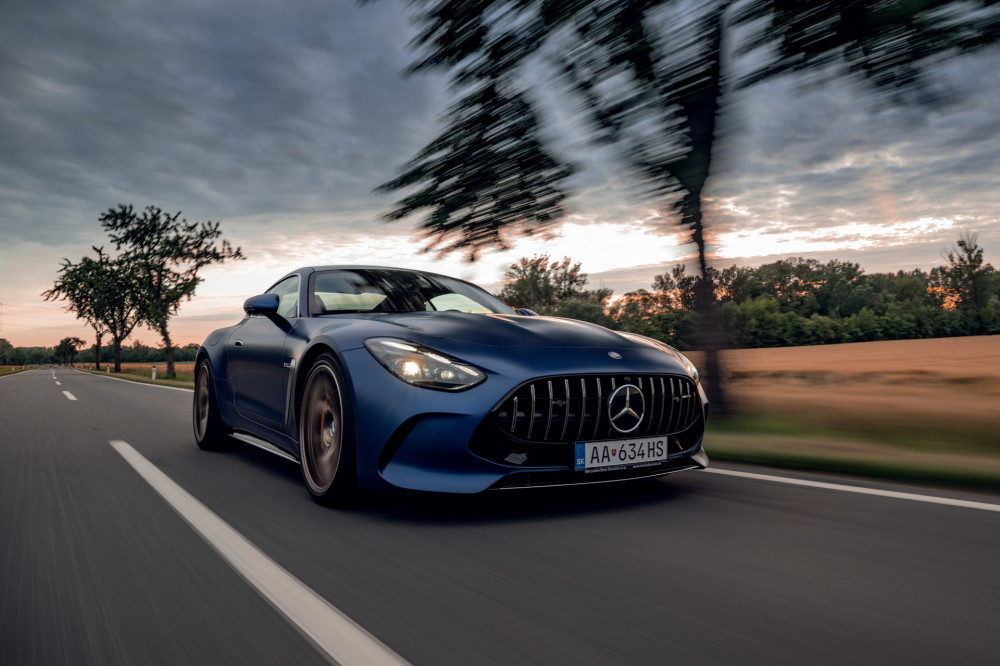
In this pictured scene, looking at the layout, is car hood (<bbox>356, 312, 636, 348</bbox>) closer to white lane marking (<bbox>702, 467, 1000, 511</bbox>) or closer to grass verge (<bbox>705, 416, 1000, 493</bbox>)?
white lane marking (<bbox>702, 467, 1000, 511</bbox>)

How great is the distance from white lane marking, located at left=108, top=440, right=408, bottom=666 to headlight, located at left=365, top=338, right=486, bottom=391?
96 cm

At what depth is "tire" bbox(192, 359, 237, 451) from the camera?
19.4ft

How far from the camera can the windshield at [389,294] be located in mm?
4617

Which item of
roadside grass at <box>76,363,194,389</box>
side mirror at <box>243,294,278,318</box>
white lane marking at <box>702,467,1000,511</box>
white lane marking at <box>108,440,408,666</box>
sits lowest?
white lane marking at <box>702,467,1000,511</box>

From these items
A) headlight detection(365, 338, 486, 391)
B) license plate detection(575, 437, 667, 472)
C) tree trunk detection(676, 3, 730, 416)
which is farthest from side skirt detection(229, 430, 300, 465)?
tree trunk detection(676, 3, 730, 416)

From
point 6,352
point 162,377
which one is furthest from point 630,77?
point 6,352

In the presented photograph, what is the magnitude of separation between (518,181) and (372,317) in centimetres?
384

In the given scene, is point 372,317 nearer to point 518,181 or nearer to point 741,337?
point 518,181

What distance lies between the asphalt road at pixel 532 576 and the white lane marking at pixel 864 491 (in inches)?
4.1

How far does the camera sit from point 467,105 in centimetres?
745

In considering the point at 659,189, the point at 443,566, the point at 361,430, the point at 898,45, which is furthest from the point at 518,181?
the point at 443,566

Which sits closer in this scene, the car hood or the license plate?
the license plate

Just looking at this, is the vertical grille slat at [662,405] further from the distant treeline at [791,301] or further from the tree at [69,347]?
the tree at [69,347]

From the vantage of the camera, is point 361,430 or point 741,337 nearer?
point 361,430
